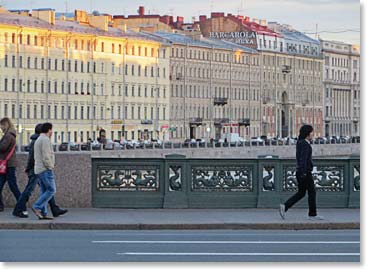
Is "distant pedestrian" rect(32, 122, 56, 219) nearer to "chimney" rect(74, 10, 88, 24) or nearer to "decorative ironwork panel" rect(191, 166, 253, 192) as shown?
"decorative ironwork panel" rect(191, 166, 253, 192)

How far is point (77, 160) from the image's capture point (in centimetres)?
2166

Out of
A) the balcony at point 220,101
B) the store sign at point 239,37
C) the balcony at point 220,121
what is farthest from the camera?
the store sign at point 239,37

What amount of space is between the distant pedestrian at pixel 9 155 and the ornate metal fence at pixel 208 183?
1490 mm

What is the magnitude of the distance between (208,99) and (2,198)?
115268mm

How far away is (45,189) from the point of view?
19.8m

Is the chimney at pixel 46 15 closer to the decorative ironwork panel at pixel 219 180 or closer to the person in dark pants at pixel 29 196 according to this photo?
the decorative ironwork panel at pixel 219 180

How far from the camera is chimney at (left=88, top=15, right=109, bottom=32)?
11431 cm

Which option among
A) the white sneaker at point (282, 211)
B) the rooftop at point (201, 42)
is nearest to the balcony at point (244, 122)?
the rooftop at point (201, 42)

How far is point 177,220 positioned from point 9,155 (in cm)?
279

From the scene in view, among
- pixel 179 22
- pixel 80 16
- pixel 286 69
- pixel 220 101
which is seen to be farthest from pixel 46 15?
pixel 286 69

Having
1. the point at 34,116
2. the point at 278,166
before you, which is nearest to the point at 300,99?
the point at 34,116

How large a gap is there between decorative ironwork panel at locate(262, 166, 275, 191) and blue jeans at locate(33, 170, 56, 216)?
13.1ft

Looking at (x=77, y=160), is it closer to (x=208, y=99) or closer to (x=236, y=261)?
(x=236, y=261)

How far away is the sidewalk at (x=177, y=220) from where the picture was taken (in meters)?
19.4
